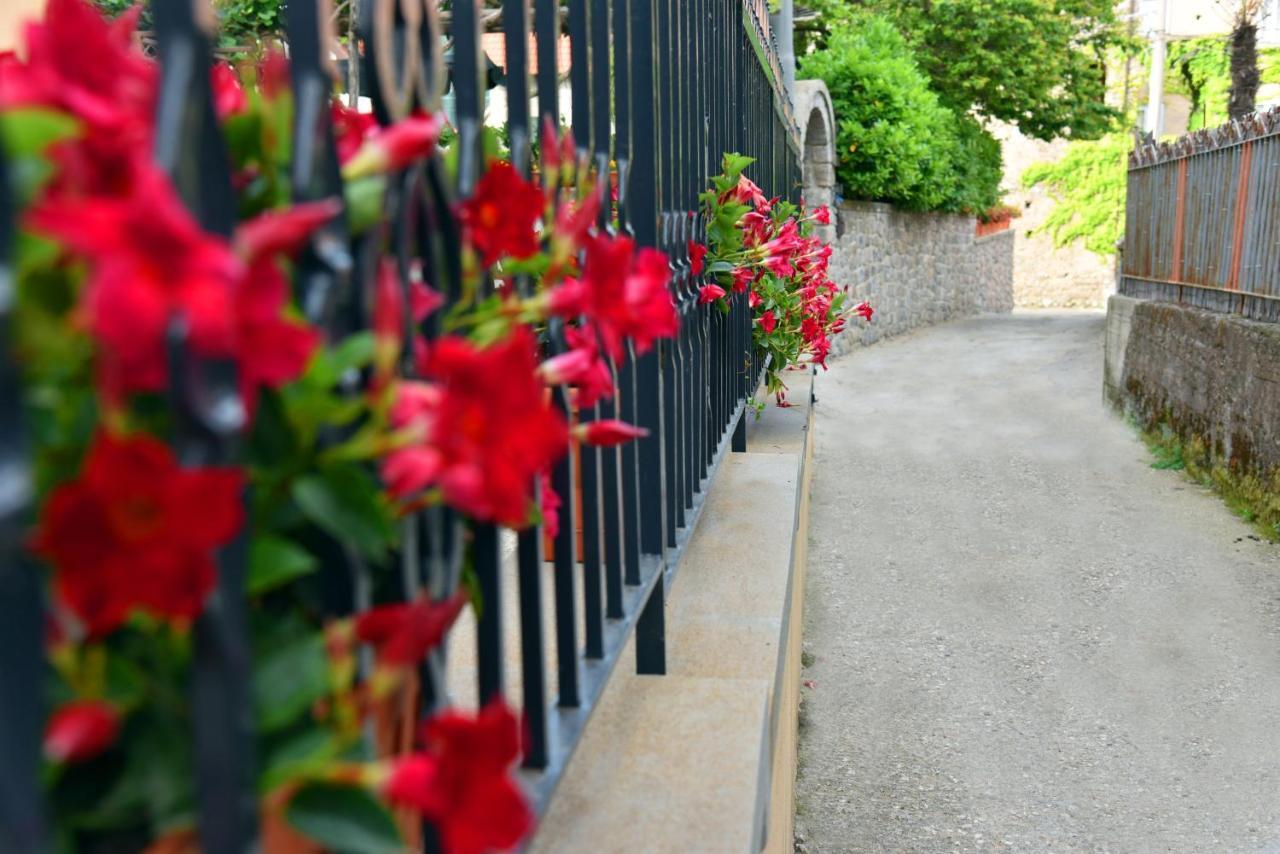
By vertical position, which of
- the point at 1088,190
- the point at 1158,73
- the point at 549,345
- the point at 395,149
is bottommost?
the point at 1088,190

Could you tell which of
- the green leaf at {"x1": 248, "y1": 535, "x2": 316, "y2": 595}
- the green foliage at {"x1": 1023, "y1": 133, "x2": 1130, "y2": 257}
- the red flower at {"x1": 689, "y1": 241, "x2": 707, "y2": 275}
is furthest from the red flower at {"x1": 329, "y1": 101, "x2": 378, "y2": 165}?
the green foliage at {"x1": 1023, "y1": 133, "x2": 1130, "y2": 257}

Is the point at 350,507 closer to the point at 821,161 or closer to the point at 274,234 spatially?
the point at 274,234

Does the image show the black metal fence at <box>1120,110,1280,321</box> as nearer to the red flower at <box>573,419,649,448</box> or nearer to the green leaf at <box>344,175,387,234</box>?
the red flower at <box>573,419,649,448</box>

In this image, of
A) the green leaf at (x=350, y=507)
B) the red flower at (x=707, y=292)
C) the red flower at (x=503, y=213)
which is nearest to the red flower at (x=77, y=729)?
the green leaf at (x=350, y=507)

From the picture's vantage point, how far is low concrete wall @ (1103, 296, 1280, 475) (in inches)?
259

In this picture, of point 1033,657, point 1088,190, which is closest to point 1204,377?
point 1033,657

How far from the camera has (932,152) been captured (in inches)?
621

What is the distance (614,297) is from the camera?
2.90 feet

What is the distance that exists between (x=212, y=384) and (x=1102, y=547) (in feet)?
20.3

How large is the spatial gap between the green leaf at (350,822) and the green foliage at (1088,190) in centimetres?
2412

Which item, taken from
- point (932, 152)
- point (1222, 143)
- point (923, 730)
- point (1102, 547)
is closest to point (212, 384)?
point (923, 730)

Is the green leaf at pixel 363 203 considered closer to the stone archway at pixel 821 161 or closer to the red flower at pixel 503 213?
the red flower at pixel 503 213

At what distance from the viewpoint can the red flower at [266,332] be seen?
487mm

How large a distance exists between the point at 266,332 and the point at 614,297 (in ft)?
1.37
